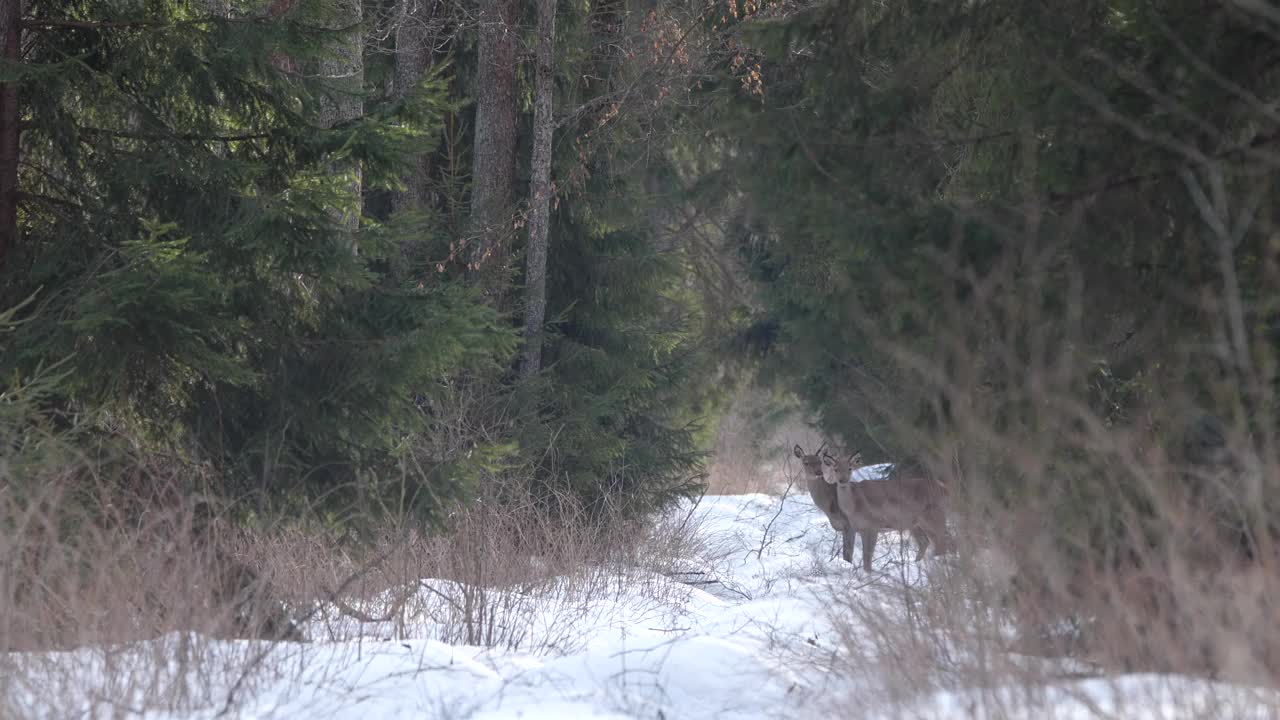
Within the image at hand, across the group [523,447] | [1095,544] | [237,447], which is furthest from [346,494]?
[1095,544]

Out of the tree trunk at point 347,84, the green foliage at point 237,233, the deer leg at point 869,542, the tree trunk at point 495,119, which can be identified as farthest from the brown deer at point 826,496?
the green foliage at point 237,233

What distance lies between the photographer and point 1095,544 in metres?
5.09

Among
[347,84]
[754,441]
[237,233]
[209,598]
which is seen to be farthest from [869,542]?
[754,441]

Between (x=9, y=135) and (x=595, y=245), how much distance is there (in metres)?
8.24

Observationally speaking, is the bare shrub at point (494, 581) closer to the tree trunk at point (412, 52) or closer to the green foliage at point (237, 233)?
the green foliage at point (237, 233)

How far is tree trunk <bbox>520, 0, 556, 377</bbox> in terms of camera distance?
13570mm

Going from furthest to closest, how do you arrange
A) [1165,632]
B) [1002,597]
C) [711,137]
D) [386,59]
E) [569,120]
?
[386,59] → [569,120] → [711,137] → [1002,597] → [1165,632]

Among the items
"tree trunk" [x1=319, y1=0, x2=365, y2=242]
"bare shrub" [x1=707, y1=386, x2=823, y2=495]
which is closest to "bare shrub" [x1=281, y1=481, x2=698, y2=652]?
"tree trunk" [x1=319, y1=0, x2=365, y2=242]

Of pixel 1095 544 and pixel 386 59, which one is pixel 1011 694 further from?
pixel 386 59

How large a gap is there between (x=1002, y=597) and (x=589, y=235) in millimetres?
10600

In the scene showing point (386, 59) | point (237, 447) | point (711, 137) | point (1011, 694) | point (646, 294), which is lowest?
point (1011, 694)

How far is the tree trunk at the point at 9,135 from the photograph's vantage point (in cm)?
760

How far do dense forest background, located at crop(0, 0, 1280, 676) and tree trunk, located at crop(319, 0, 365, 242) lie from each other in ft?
0.20

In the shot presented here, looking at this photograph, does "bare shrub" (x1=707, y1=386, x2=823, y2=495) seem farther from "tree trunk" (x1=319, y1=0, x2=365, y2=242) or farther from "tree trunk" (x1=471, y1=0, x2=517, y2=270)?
"tree trunk" (x1=319, y1=0, x2=365, y2=242)
